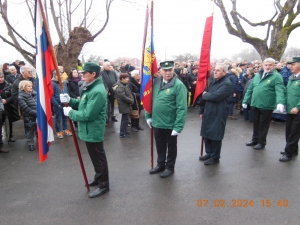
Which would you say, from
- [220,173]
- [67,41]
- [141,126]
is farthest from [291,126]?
[67,41]

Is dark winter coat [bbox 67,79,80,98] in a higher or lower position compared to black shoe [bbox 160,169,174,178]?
higher

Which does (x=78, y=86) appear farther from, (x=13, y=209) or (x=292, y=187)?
(x=292, y=187)

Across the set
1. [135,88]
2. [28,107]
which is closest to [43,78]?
[28,107]

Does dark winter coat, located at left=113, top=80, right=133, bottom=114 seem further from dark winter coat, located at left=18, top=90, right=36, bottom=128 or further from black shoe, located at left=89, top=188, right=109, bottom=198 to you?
black shoe, located at left=89, top=188, right=109, bottom=198

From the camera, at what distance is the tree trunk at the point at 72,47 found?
35.4ft

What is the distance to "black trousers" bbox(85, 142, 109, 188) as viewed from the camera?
366 cm

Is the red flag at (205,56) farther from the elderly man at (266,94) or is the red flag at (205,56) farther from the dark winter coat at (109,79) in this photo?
the dark winter coat at (109,79)

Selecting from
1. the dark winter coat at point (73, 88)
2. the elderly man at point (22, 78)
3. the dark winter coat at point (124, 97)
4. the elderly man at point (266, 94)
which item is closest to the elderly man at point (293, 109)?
the elderly man at point (266, 94)

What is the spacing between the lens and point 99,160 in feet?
12.2

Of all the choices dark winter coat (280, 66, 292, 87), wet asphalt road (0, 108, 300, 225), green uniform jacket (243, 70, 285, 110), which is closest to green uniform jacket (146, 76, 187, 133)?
wet asphalt road (0, 108, 300, 225)

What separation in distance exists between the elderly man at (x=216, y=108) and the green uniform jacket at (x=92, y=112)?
2149mm

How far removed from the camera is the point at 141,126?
801cm

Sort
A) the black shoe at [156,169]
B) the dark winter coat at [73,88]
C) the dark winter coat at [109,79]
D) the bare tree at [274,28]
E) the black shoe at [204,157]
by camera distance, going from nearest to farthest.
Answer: the black shoe at [156,169] → the black shoe at [204,157] → the dark winter coat at [73,88] → the dark winter coat at [109,79] → the bare tree at [274,28]
